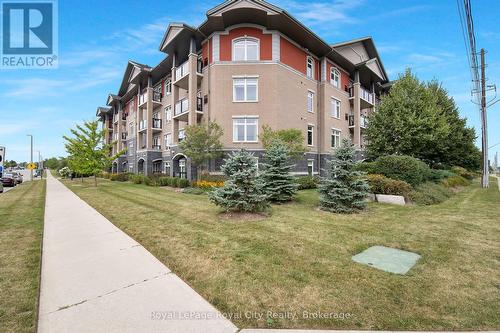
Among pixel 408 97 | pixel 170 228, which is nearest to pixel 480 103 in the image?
pixel 408 97

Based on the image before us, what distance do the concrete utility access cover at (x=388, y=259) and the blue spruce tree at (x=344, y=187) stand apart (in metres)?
3.86

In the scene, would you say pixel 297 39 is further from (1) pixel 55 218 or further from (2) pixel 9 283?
(2) pixel 9 283

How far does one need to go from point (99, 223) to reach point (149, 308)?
5.80 meters

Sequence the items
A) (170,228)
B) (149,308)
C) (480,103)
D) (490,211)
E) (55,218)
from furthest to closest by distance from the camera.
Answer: (480,103), (490,211), (55,218), (170,228), (149,308)

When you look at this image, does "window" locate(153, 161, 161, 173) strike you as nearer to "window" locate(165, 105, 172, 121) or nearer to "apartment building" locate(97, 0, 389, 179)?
"apartment building" locate(97, 0, 389, 179)

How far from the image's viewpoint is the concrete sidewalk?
112 inches

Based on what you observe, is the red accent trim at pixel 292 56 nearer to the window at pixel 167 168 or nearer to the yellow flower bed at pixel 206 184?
the yellow flower bed at pixel 206 184

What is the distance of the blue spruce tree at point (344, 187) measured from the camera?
9320 millimetres

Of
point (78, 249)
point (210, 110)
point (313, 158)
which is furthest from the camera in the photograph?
point (313, 158)

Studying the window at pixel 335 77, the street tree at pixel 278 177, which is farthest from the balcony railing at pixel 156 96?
the street tree at pixel 278 177

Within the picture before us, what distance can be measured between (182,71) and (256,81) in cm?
745

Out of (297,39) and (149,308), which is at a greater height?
(297,39)

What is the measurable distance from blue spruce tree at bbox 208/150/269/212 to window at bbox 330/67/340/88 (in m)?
21.5

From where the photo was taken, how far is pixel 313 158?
23.4m
